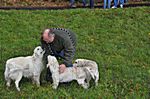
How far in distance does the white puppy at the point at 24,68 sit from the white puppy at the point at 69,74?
0.72 feet

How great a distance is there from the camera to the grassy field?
24.9 ft

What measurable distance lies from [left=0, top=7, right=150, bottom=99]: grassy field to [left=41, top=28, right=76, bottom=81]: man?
506 mm

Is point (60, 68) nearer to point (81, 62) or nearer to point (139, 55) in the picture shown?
point (81, 62)

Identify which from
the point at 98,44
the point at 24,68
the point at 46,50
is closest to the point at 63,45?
the point at 46,50

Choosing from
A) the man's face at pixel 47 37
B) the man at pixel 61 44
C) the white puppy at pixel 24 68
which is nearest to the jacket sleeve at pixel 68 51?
the man at pixel 61 44

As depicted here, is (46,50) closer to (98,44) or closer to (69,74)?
(69,74)

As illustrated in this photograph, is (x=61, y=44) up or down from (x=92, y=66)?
up

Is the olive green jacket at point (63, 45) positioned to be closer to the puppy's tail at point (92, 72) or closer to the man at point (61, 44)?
the man at point (61, 44)

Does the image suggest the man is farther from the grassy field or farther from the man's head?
the grassy field

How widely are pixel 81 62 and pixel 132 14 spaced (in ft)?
17.8

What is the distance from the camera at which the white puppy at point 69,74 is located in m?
7.44

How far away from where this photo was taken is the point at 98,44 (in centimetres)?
1068

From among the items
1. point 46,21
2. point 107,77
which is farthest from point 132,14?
point 107,77

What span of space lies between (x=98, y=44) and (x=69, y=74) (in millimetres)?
3234
